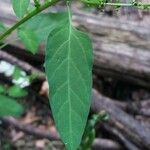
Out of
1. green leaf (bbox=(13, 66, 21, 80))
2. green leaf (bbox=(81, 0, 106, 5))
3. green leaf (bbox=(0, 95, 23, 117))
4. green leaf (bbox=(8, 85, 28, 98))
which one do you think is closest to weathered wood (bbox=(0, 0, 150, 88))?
green leaf (bbox=(13, 66, 21, 80))

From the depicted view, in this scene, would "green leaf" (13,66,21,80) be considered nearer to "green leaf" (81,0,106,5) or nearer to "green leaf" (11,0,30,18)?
"green leaf" (11,0,30,18)

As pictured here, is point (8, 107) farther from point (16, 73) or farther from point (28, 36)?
point (28, 36)

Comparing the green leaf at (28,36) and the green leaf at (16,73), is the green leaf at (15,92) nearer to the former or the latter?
the green leaf at (16,73)

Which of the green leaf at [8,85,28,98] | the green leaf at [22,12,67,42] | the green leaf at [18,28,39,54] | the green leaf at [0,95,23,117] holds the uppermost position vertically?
the green leaf at [22,12,67,42]

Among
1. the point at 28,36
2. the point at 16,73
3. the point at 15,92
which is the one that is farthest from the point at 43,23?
the point at 16,73

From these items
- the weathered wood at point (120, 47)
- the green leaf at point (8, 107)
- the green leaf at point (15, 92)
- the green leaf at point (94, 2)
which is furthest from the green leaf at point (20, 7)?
the weathered wood at point (120, 47)

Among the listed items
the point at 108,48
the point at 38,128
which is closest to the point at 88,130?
the point at 38,128

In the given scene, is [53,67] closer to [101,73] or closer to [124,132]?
[124,132]
